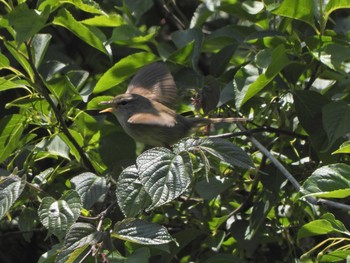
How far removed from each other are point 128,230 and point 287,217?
1.05 meters

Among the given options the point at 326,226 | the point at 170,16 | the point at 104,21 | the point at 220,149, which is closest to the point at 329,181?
the point at 326,226

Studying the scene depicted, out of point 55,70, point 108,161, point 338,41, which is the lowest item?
point 108,161

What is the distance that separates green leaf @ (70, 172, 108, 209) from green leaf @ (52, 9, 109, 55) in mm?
536

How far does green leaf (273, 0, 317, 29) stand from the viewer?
9.20 feet

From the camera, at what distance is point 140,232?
90.6 inches

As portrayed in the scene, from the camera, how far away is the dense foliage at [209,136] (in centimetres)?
264

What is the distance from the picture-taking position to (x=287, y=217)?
3.20 m

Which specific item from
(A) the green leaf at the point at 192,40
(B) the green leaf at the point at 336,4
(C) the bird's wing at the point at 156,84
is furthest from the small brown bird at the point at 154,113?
(B) the green leaf at the point at 336,4

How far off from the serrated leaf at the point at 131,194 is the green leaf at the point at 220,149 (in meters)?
0.15

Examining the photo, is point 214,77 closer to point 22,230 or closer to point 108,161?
point 108,161

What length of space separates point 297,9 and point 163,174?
0.88 metres

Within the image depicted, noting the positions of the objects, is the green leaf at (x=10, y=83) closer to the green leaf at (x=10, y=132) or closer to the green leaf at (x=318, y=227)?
the green leaf at (x=10, y=132)

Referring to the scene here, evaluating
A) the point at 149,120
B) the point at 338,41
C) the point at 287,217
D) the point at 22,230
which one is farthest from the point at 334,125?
the point at 22,230

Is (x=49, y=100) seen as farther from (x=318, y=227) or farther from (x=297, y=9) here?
(x=318, y=227)
